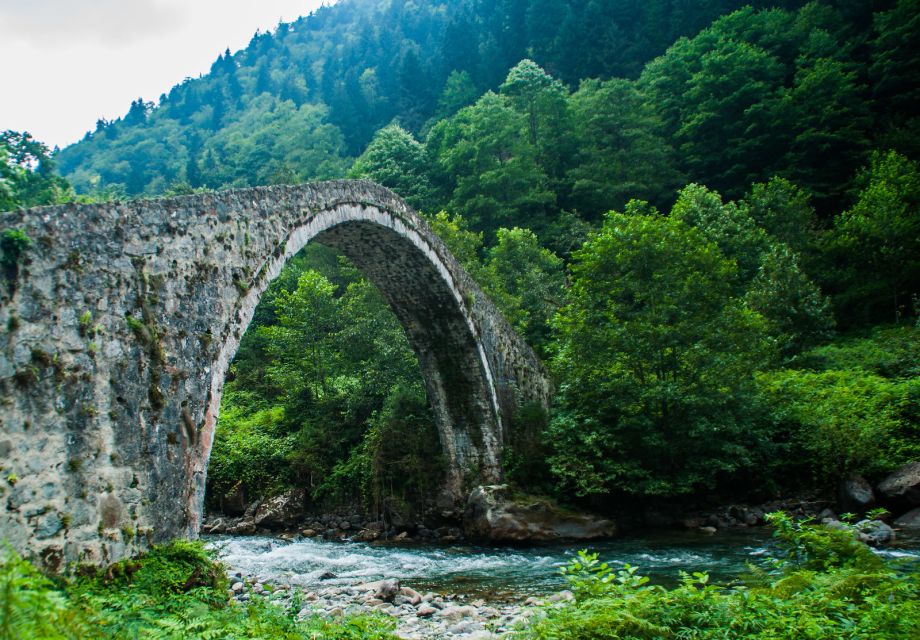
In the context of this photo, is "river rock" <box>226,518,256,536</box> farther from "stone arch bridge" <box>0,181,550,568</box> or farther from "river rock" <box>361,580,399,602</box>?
"stone arch bridge" <box>0,181,550,568</box>

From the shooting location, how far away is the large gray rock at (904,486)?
10.4m

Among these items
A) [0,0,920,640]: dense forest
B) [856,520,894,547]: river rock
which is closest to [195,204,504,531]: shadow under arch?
[0,0,920,640]: dense forest

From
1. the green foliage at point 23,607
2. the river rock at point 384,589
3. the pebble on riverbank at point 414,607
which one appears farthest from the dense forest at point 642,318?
the river rock at point 384,589

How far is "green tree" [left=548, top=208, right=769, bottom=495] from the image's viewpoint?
12.4 meters

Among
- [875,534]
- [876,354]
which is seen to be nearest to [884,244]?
[876,354]

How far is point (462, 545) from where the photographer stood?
1272cm

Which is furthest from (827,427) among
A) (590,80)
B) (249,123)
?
(249,123)

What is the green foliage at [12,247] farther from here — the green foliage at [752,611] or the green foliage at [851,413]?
the green foliage at [851,413]

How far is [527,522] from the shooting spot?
12.3m

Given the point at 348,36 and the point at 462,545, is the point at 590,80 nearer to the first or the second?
the point at 462,545

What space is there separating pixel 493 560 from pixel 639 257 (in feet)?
23.2

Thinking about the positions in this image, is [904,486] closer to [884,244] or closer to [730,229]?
[884,244]

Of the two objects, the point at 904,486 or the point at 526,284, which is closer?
the point at 904,486

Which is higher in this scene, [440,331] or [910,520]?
[440,331]
